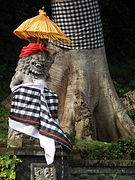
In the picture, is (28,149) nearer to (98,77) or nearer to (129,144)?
(129,144)

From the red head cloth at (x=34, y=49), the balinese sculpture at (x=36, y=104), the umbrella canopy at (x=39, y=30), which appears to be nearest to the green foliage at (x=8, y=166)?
the balinese sculpture at (x=36, y=104)

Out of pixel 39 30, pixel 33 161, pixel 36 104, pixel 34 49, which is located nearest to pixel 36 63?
pixel 34 49

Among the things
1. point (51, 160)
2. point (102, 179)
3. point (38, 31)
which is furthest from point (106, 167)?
point (38, 31)

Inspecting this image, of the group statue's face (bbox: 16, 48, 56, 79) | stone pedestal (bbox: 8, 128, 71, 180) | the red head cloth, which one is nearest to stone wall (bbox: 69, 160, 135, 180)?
stone pedestal (bbox: 8, 128, 71, 180)

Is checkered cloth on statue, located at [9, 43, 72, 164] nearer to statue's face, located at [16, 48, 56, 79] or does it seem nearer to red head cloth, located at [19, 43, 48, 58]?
statue's face, located at [16, 48, 56, 79]

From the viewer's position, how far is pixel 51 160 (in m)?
7.54

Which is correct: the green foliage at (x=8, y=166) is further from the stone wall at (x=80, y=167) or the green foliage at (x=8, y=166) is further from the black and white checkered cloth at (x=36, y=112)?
the black and white checkered cloth at (x=36, y=112)

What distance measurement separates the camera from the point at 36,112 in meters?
7.79

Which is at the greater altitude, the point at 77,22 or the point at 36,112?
the point at 77,22

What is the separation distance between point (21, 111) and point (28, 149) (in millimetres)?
518

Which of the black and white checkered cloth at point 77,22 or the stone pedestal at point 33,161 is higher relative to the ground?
the black and white checkered cloth at point 77,22

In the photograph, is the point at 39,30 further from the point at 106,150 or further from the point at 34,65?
the point at 106,150

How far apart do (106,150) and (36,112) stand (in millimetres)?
1821

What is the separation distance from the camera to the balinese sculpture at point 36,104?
767cm
